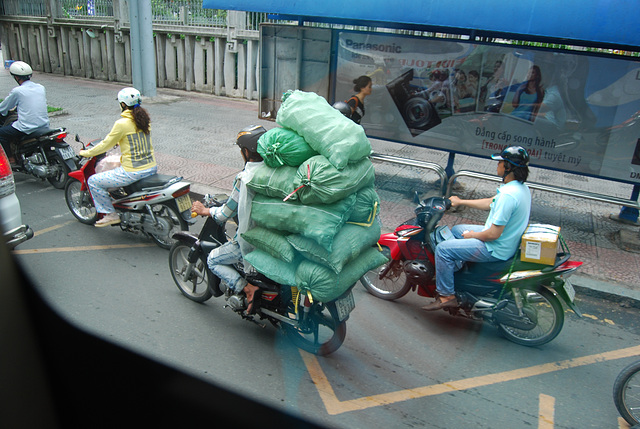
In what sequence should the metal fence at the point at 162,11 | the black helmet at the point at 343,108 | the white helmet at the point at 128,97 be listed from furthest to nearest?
the metal fence at the point at 162,11 → the black helmet at the point at 343,108 → the white helmet at the point at 128,97

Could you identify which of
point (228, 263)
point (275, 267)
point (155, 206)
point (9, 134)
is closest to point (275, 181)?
point (275, 267)

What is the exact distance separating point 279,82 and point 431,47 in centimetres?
A: 297

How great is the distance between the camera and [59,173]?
7430mm

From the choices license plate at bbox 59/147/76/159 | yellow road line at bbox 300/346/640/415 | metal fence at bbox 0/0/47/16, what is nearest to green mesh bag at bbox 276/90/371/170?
yellow road line at bbox 300/346/640/415

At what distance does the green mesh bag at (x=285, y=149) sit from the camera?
350 cm

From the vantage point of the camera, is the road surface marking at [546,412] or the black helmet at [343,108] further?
the black helmet at [343,108]

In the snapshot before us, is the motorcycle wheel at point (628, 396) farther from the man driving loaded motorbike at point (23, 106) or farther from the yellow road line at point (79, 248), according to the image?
the man driving loaded motorbike at point (23, 106)

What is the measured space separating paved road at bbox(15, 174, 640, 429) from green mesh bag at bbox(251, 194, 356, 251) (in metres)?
1.13

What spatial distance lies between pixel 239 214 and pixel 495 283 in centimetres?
230

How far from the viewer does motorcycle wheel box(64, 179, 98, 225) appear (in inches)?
245

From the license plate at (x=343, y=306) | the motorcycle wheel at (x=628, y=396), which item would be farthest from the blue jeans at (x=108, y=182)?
the motorcycle wheel at (x=628, y=396)

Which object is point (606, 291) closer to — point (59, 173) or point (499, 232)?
point (499, 232)

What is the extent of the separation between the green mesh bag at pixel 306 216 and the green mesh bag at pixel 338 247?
0.08 m

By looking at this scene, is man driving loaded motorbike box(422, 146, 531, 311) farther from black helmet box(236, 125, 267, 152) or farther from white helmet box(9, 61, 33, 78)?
white helmet box(9, 61, 33, 78)
